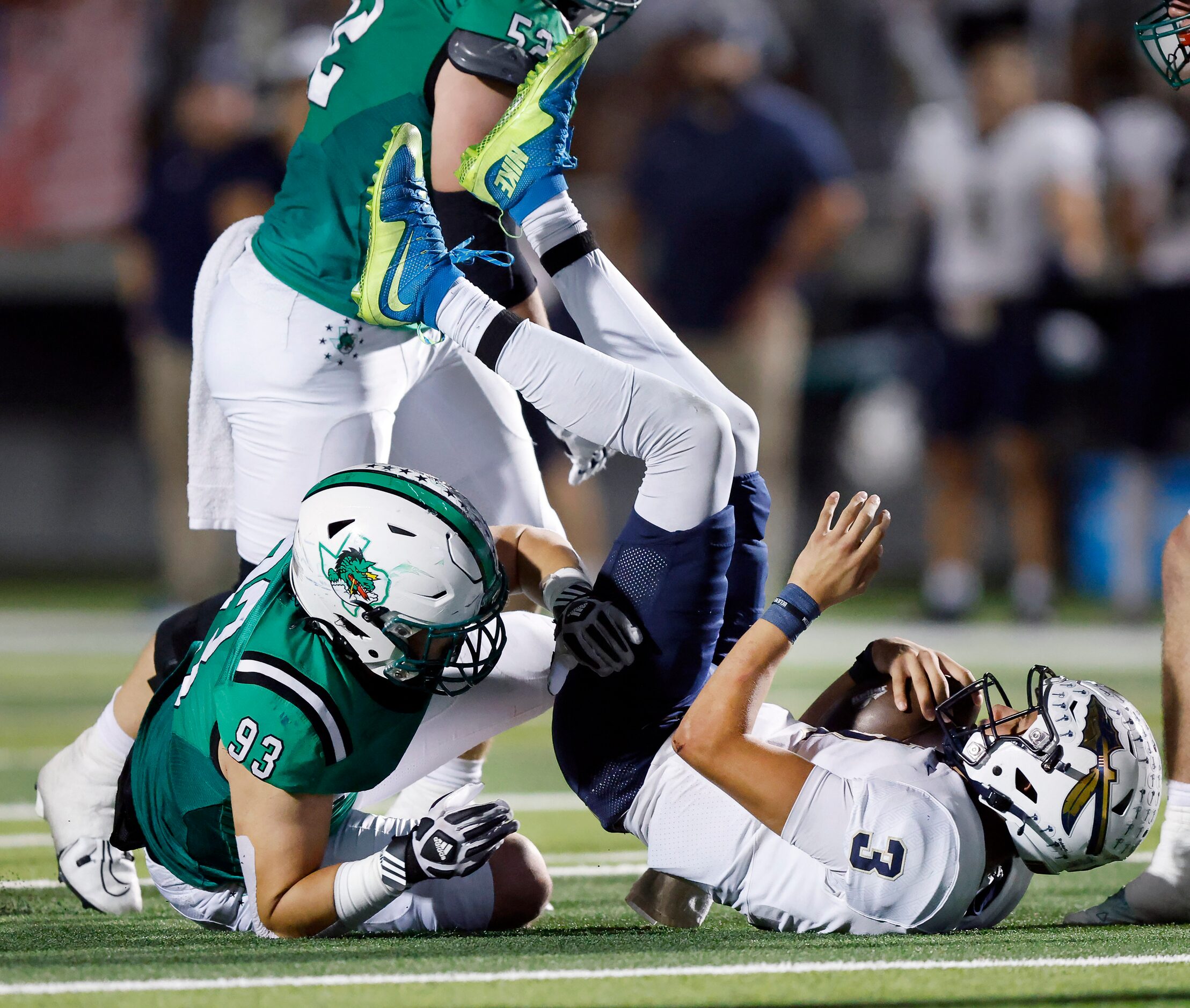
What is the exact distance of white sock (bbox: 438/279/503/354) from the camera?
3076 mm

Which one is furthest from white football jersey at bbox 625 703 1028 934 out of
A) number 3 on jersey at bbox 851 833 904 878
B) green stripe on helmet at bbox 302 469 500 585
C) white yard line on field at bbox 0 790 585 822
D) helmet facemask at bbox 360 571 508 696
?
white yard line on field at bbox 0 790 585 822

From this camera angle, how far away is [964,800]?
109 inches

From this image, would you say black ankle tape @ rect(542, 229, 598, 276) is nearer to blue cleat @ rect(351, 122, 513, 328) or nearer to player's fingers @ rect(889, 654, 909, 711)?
blue cleat @ rect(351, 122, 513, 328)

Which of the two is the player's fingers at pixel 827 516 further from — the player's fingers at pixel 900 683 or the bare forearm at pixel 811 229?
the bare forearm at pixel 811 229

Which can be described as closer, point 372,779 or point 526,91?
point 372,779

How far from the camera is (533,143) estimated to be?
323cm

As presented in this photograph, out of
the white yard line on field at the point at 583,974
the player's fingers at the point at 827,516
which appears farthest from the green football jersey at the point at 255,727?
the player's fingers at the point at 827,516

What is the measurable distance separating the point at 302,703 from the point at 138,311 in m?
6.16

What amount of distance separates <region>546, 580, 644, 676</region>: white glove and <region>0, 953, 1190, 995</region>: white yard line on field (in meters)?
0.60

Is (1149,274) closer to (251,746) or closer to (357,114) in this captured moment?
(357,114)

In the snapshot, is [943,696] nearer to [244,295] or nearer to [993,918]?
[993,918]

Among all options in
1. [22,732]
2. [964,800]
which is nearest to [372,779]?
[964,800]

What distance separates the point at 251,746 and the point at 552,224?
1.18 m

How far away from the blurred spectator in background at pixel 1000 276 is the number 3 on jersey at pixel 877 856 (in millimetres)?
5018
